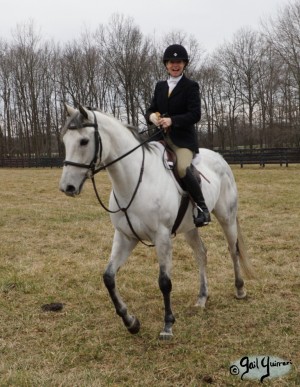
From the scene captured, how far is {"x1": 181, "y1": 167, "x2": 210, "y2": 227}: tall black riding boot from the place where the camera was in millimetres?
4551

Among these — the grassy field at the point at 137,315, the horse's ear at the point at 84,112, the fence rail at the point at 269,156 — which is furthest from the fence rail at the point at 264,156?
the horse's ear at the point at 84,112

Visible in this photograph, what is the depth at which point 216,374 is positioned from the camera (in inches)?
143

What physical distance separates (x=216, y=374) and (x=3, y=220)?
29.9ft

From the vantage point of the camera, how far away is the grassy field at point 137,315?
3725mm

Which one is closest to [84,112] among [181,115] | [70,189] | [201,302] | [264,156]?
[70,189]

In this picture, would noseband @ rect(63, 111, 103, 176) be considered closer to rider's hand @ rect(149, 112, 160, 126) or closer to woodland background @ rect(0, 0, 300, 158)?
rider's hand @ rect(149, 112, 160, 126)

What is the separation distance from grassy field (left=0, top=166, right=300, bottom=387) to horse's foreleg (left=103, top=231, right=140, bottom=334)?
0.71ft

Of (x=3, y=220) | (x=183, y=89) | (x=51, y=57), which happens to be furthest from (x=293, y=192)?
(x=51, y=57)

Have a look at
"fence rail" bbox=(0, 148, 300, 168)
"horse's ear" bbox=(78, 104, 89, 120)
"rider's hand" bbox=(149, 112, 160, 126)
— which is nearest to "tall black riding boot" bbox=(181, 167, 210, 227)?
"rider's hand" bbox=(149, 112, 160, 126)

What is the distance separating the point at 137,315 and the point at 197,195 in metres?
1.73

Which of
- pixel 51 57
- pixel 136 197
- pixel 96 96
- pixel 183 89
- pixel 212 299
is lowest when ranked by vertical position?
pixel 212 299

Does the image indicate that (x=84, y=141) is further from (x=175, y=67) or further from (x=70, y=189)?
(x=175, y=67)

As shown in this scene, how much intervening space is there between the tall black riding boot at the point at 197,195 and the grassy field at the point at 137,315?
1239 mm

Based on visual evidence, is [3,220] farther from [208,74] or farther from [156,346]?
[208,74]
